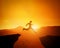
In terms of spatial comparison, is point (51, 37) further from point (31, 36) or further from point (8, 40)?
point (8, 40)

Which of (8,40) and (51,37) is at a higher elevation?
(8,40)

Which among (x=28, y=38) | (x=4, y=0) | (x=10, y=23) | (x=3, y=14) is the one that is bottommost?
(x=28, y=38)

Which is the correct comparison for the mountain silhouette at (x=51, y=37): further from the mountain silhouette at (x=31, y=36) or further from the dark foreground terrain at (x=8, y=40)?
the dark foreground terrain at (x=8, y=40)

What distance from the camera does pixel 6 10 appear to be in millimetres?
2336

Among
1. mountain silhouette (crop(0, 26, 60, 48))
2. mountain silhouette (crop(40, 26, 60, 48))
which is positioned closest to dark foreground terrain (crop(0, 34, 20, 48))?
mountain silhouette (crop(0, 26, 60, 48))

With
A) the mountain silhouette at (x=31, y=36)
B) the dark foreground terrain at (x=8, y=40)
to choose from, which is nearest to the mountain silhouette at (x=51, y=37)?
the mountain silhouette at (x=31, y=36)

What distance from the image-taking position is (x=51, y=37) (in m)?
2.32

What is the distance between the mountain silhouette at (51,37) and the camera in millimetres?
2277

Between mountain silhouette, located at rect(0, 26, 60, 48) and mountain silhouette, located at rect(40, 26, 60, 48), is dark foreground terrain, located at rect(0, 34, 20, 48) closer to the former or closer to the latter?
mountain silhouette, located at rect(0, 26, 60, 48)

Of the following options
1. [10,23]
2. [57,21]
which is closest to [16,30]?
[10,23]

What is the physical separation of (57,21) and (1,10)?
95 cm

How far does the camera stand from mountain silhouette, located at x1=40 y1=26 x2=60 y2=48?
2277 millimetres

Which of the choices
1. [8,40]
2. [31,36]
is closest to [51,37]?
[31,36]

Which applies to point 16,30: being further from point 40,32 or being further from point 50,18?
point 50,18
